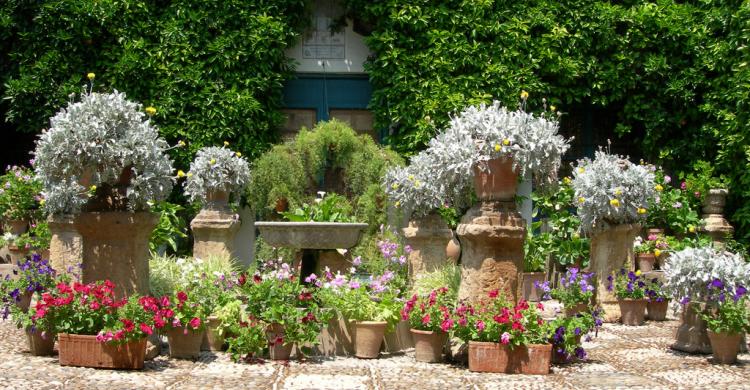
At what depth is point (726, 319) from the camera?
230 inches

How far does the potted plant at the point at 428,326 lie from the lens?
19.2ft

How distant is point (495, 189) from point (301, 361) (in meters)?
1.82

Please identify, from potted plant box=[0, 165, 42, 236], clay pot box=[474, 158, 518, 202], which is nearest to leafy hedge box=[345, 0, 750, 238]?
potted plant box=[0, 165, 42, 236]

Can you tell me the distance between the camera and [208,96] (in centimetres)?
1102

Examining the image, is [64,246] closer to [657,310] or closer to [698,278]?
[698,278]

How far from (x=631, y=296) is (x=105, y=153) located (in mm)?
4856

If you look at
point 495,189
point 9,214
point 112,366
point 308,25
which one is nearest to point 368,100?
point 308,25

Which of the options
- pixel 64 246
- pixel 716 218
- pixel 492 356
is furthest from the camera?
pixel 716 218

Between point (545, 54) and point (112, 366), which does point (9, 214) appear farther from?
point (545, 54)

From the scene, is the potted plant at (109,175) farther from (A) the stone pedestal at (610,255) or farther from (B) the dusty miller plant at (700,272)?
(A) the stone pedestal at (610,255)

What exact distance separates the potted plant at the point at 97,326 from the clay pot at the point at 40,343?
32 cm

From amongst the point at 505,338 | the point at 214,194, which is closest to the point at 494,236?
the point at 505,338

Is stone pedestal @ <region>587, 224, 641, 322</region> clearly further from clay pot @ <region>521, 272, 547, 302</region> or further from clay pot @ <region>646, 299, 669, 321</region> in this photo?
clay pot @ <region>521, 272, 547, 302</region>

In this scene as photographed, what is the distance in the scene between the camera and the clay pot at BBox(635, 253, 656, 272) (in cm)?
993
